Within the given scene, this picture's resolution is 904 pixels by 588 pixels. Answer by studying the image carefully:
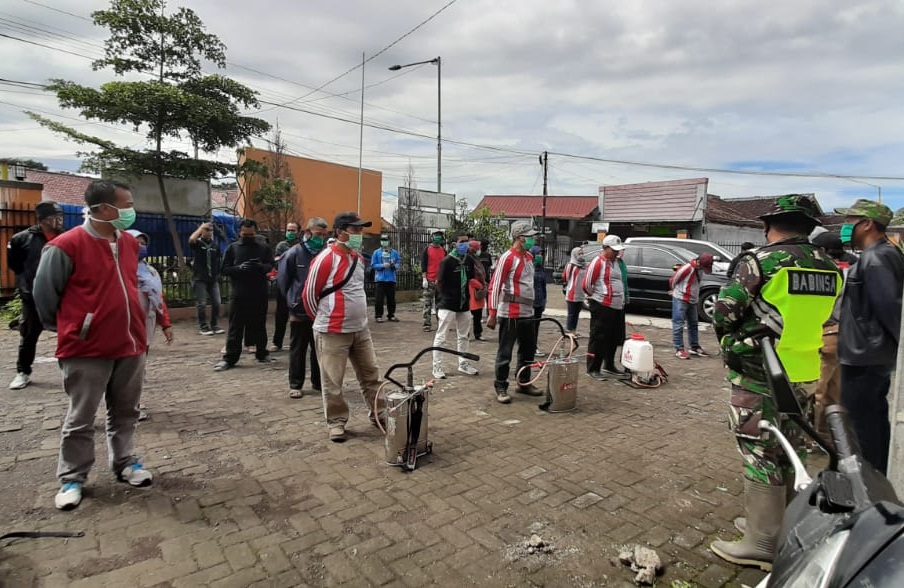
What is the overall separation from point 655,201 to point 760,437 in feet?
76.6

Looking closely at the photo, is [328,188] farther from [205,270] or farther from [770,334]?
[770,334]

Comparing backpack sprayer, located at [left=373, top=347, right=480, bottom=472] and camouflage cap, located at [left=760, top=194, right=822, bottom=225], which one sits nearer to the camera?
camouflage cap, located at [left=760, top=194, right=822, bottom=225]

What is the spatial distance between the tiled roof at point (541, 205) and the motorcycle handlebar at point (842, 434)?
3050 cm

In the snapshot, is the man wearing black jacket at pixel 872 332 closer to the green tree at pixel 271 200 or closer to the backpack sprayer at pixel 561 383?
the backpack sprayer at pixel 561 383

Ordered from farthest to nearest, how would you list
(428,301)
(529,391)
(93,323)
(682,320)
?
(428,301), (682,320), (529,391), (93,323)

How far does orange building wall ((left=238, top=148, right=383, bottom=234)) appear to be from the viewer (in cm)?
1855

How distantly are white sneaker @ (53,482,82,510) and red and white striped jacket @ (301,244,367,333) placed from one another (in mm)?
1945

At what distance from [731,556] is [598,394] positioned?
330 cm

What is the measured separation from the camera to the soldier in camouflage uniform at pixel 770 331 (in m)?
2.79

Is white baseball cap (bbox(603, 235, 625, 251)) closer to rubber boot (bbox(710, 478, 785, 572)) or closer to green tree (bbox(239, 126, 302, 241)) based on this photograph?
rubber boot (bbox(710, 478, 785, 572))

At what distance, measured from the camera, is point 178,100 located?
375 inches

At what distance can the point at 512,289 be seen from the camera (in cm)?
583

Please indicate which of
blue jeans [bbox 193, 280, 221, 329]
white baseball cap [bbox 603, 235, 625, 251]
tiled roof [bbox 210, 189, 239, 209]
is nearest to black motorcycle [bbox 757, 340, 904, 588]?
white baseball cap [bbox 603, 235, 625, 251]

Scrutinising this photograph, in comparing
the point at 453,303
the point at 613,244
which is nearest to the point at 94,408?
the point at 453,303
